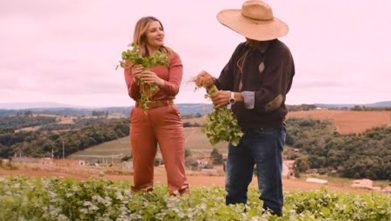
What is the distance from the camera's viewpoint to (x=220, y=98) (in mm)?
5074

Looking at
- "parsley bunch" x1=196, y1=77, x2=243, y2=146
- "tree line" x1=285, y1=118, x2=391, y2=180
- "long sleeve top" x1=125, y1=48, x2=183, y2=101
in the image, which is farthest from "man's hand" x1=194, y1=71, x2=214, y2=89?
"tree line" x1=285, y1=118, x2=391, y2=180

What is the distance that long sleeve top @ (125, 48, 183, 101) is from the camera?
18.4 ft

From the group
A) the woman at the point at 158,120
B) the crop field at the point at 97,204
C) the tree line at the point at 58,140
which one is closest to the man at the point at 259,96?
the crop field at the point at 97,204

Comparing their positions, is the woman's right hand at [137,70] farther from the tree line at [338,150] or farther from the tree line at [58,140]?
the tree line at [338,150]

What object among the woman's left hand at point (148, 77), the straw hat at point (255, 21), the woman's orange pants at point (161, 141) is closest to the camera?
the straw hat at point (255, 21)

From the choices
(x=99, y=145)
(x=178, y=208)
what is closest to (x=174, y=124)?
(x=178, y=208)

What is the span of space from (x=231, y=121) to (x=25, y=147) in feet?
91.4

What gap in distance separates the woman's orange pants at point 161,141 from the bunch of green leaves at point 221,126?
50cm

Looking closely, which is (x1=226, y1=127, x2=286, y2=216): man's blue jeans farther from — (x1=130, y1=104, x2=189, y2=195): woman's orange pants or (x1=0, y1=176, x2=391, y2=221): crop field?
(x1=130, y1=104, x2=189, y2=195): woman's orange pants

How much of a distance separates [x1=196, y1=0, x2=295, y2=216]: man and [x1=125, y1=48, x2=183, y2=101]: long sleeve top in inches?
16.6

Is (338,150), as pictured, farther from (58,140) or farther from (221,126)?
(221,126)

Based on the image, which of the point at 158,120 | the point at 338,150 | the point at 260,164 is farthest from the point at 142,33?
the point at 338,150

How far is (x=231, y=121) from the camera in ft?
16.8

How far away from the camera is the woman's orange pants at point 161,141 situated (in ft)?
18.8
